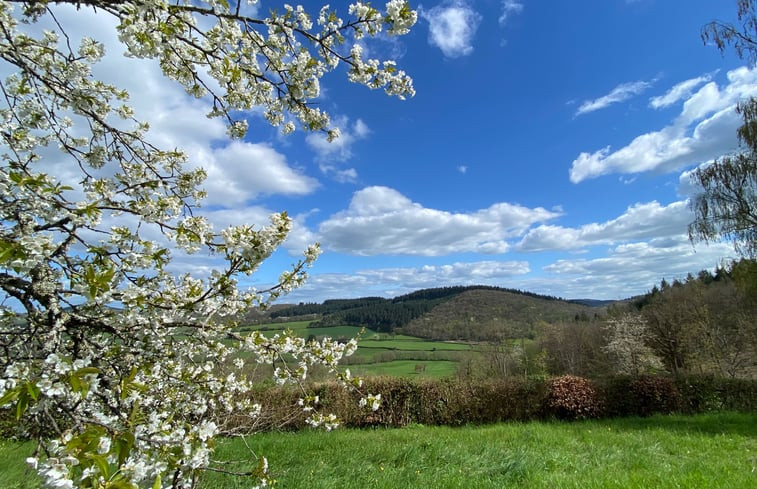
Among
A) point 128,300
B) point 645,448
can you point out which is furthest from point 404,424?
point 128,300

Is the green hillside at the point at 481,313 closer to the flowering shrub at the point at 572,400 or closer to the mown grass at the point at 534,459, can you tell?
the flowering shrub at the point at 572,400

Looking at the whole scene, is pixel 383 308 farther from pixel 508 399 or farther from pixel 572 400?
pixel 572 400

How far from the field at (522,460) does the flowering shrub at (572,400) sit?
1.78 meters

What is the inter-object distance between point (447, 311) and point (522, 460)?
63351 millimetres

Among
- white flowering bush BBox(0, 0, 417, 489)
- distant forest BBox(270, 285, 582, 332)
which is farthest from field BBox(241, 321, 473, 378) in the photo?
white flowering bush BBox(0, 0, 417, 489)

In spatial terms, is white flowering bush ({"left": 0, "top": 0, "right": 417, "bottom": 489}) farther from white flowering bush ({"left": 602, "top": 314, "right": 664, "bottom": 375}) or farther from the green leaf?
white flowering bush ({"left": 602, "top": 314, "right": 664, "bottom": 375})

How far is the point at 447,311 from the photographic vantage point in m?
67.3

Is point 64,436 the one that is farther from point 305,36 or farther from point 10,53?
point 305,36

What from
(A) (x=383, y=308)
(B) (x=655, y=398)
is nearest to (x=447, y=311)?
(A) (x=383, y=308)

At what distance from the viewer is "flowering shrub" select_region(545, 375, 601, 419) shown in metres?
11.4

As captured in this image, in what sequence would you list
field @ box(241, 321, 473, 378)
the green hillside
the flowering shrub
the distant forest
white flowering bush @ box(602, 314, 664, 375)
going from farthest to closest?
Answer: 1. the distant forest
2. the green hillside
3. field @ box(241, 321, 473, 378)
4. white flowering bush @ box(602, 314, 664, 375)
5. the flowering shrub

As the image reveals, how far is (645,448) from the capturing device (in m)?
6.78

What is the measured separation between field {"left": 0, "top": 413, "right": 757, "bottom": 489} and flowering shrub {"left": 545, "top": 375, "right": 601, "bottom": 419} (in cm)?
178

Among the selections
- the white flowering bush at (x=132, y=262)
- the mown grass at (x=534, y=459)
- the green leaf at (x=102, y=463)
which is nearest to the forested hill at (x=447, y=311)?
the mown grass at (x=534, y=459)
